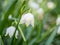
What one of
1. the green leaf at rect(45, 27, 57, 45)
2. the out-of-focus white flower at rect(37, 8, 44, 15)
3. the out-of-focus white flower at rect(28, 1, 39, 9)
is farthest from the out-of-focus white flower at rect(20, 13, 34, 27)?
the out-of-focus white flower at rect(28, 1, 39, 9)

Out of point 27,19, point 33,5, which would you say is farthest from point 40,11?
point 27,19

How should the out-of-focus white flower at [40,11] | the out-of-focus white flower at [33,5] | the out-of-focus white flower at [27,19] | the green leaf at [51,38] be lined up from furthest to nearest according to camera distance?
the out-of-focus white flower at [33,5] → the out-of-focus white flower at [40,11] → the green leaf at [51,38] → the out-of-focus white flower at [27,19]

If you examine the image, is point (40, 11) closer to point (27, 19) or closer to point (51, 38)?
point (51, 38)

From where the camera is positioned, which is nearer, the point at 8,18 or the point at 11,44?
the point at 11,44

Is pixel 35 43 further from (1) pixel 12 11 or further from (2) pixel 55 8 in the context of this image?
(2) pixel 55 8

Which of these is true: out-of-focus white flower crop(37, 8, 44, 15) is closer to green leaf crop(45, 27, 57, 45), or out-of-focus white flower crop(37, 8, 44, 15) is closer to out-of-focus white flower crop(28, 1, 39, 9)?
out-of-focus white flower crop(28, 1, 39, 9)

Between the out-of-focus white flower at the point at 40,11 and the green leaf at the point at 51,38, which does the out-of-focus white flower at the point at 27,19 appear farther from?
the out-of-focus white flower at the point at 40,11

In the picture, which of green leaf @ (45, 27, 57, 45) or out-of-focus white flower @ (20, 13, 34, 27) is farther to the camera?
green leaf @ (45, 27, 57, 45)

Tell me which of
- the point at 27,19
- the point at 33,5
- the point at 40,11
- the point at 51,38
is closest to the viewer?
the point at 27,19

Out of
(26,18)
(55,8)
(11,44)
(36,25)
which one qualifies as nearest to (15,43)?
(11,44)

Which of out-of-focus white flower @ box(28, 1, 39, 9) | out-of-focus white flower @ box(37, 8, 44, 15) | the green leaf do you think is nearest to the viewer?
the green leaf

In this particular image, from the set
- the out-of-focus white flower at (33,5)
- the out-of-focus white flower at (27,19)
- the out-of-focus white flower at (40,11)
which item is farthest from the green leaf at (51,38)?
the out-of-focus white flower at (33,5)
